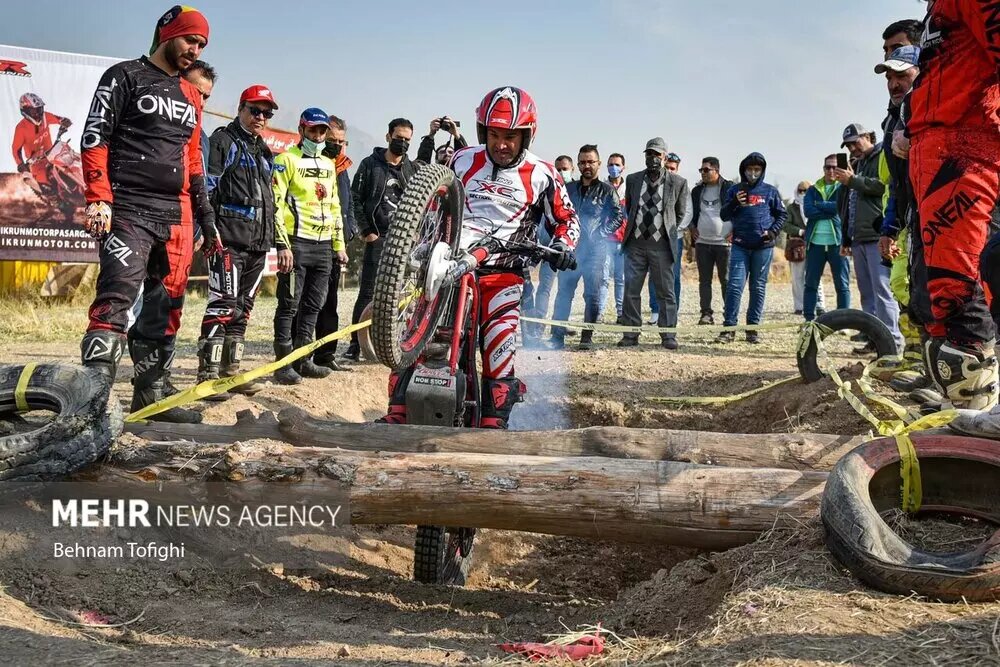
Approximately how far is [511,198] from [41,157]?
1041 cm

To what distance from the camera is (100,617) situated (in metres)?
3.50

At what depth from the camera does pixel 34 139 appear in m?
12.9

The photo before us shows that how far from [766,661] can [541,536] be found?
10.7 feet

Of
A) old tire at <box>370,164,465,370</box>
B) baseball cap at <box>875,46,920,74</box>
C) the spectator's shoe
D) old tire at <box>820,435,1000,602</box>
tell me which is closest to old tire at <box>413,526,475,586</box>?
old tire at <box>370,164,465,370</box>

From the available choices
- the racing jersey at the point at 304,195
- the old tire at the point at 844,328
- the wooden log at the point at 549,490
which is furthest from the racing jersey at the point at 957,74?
the racing jersey at the point at 304,195

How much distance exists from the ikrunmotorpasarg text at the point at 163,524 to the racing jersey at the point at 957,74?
3.45 metres

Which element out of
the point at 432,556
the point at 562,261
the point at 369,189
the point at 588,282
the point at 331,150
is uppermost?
the point at 331,150

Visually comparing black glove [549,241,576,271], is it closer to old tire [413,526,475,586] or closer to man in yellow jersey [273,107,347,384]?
old tire [413,526,475,586]

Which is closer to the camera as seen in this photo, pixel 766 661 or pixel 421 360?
pixel 766 661

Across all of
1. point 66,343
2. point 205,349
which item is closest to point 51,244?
point 66,343

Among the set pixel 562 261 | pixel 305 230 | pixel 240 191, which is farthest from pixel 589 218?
pixel 562 261

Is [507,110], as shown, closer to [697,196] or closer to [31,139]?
[697,196]

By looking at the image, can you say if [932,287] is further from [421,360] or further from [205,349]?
[205,349]

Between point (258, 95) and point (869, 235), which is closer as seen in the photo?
point (258, 95)
